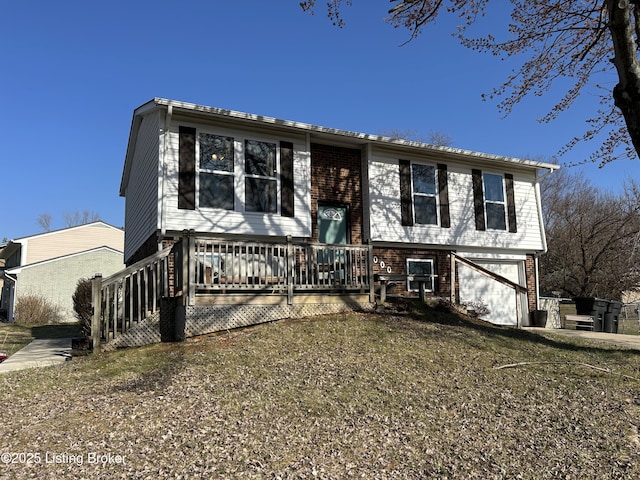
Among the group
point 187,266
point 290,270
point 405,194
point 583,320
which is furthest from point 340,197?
point 583,320

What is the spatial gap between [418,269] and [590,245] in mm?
17368

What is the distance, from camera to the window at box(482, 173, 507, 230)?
15.1 metres

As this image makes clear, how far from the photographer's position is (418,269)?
543 inches

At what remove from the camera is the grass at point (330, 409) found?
400cm

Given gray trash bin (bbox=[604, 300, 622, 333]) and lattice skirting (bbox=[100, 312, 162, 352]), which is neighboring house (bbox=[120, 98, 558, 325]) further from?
gray trash bin (bbox=[604, 300, 622, 333])

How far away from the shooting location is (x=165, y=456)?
393cm

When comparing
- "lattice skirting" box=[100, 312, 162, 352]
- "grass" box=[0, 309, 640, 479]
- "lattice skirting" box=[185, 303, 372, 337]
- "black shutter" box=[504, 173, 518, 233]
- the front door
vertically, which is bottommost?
"grass" box=[0, 309, 640, 479]

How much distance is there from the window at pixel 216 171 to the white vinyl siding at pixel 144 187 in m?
1.00

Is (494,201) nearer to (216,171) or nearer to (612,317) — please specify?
(612,317)

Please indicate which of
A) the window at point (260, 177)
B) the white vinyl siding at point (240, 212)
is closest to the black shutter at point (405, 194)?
the white vinyl siding at point (240, 212)

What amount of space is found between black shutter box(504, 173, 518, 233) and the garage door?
3.99 ft

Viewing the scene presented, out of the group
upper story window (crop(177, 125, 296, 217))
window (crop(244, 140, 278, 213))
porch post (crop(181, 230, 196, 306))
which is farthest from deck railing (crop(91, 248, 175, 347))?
window (crop(244, 140, 278, 213))

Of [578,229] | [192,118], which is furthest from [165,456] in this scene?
[578,229]

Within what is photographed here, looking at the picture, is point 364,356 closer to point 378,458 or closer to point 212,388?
point 212,388
